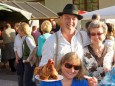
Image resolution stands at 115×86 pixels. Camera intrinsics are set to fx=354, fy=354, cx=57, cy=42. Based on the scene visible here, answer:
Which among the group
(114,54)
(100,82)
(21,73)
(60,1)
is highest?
(60,1)

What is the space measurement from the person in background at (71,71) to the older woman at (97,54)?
1.33 feet

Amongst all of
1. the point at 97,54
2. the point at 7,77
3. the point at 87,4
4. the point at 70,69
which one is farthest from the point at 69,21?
the point at 87,4

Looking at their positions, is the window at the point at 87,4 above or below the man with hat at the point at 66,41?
above

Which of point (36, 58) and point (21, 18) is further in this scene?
point (21, 18)

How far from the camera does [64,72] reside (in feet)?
11.7

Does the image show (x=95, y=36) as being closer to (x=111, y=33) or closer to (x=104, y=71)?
(x=104, y=71)

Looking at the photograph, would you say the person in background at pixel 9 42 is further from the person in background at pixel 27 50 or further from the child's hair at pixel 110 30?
the child's hair at pixel 110 30

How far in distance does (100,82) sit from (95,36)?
0.51 metres

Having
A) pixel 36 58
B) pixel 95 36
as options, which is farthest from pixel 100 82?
pixel 36 58

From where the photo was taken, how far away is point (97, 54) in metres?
3.99

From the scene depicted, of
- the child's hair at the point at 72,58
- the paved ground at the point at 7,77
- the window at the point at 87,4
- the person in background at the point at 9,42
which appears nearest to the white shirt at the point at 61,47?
the child's hair at the point at 72,58

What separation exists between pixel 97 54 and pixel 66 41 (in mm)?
380

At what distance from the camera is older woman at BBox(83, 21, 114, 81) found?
3.90m

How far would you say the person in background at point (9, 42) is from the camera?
12740 millimetres
